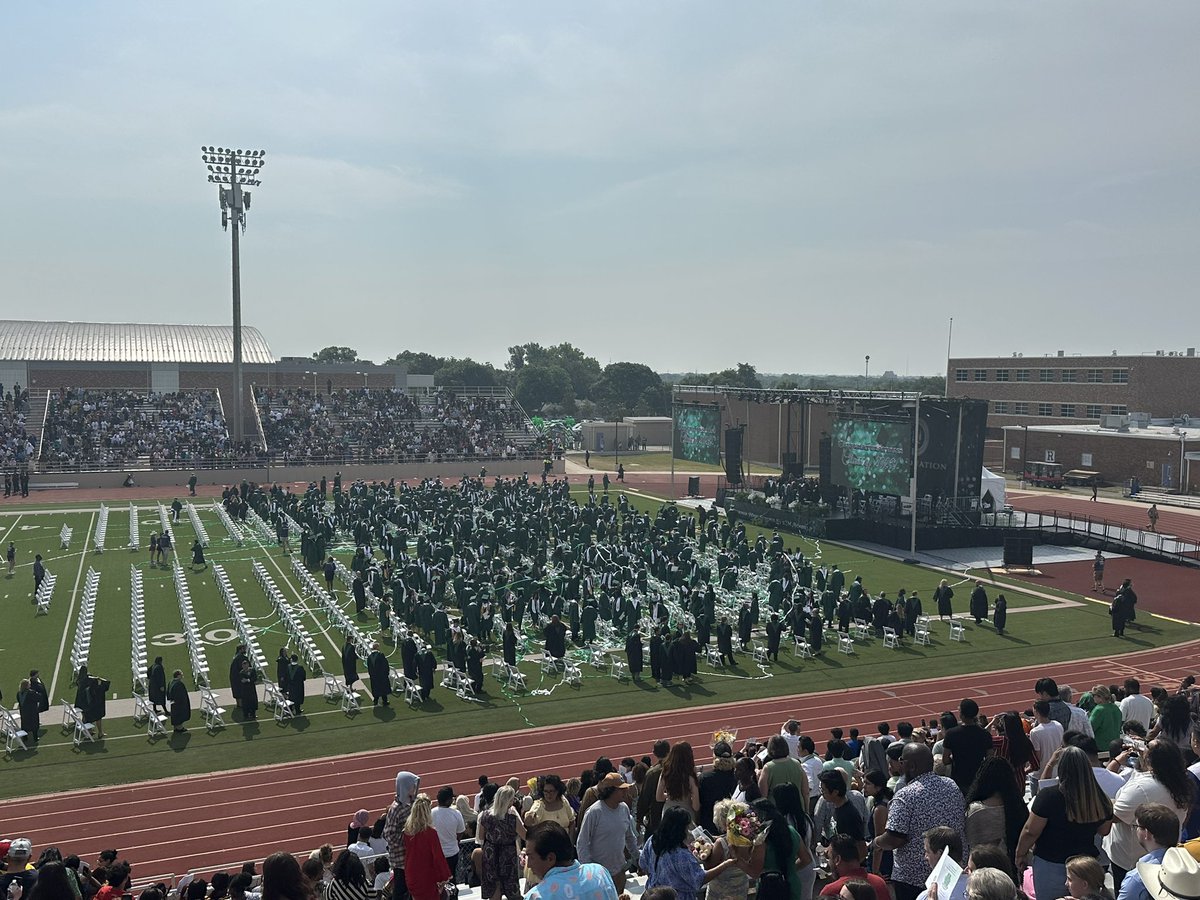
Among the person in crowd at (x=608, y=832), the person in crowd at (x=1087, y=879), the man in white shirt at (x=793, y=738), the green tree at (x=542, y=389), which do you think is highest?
the green tree at (x=542, y=389)

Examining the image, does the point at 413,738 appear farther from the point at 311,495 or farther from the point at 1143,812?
the point at 311,495

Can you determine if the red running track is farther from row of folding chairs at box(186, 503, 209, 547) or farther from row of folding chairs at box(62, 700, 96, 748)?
row of folding chairs at box(186, 503, 209, 547)

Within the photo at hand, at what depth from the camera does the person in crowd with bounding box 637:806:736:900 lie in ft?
18.5

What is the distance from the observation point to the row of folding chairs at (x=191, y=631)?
18634 millimetres

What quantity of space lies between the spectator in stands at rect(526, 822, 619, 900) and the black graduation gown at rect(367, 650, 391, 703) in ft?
42.5

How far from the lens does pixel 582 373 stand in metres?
139

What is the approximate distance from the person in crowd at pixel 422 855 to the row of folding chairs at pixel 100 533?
28.7 metres

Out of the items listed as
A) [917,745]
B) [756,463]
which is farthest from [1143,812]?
[756,463]

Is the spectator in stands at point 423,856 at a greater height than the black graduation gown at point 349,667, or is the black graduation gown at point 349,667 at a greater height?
the spectator in stands at point 423,856

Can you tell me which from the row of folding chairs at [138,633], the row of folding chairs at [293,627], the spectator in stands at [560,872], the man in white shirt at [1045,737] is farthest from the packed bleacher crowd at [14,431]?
the spectator in stands at [560,872]

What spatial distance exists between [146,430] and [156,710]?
42150 mm

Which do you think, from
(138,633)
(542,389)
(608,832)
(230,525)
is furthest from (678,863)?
(542,389)

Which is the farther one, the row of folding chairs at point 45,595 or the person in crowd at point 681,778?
the row of folding chairs at point 45,595

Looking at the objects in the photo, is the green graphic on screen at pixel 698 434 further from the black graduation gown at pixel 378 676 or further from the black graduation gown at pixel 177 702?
the black graduation gown at pixel 177 702
